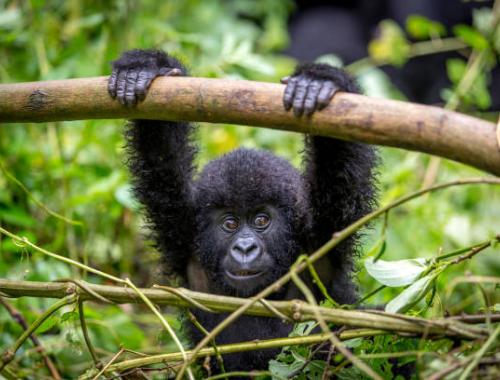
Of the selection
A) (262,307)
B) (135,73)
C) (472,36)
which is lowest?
(262,307)

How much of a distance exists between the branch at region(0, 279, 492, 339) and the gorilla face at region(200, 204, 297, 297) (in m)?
0.92

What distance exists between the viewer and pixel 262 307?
7.98 ft

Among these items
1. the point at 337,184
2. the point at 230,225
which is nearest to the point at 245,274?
the point at 230,225

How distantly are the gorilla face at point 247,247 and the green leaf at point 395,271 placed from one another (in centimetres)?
98

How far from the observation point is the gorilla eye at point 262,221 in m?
3.63

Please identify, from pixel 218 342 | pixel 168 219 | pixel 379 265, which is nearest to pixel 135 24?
pixel 168 219

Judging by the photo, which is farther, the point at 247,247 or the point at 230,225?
the point at 230,225

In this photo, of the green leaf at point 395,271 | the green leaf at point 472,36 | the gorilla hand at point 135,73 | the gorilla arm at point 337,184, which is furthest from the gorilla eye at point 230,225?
the green leaf at point 472,36

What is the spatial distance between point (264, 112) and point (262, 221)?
4.23ft

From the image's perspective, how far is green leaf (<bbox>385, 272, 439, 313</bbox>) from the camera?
7.90 ft

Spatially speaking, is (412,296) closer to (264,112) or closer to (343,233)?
(343,233)

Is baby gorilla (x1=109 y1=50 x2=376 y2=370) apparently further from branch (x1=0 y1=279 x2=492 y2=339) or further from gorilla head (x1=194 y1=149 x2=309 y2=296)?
branch (x1=0 y1=279 x2=492 y2=339)

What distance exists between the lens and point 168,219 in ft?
12.1

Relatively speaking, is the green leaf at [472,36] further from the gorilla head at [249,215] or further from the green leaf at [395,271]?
the green leaf at [395,271]
